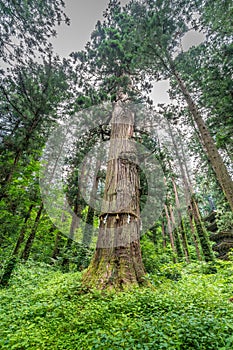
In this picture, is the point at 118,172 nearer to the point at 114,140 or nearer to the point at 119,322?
the point at 114,140

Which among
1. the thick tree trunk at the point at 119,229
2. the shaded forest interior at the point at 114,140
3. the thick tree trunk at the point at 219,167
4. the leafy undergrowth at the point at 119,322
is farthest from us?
Result: the thick tree trunk at the point at 219,167

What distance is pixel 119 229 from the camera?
13.1 ft

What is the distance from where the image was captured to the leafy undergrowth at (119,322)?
1.95 m

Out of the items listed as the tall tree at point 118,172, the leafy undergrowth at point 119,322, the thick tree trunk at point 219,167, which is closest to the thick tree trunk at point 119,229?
the tall tree at point 118,172

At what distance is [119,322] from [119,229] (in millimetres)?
1775

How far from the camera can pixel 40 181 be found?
8656 millimetres

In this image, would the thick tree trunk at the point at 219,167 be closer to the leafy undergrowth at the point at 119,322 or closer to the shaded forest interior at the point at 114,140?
the shaded forest interior at the point at 114,140

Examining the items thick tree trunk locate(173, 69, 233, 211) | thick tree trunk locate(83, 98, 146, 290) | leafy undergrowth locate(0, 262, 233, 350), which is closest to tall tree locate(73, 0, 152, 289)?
thick tree trunk locate(83, 98, 146, 290)

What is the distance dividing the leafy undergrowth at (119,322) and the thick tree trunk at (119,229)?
393mm

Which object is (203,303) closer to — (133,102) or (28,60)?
(133,102)

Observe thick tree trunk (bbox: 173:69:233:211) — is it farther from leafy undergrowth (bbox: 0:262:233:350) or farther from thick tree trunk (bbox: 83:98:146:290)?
leafy undergrowth (bbox: 0:262:233:350)

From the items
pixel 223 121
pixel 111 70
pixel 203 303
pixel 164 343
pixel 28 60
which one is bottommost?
pixel 164 343

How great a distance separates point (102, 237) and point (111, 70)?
18.2ft

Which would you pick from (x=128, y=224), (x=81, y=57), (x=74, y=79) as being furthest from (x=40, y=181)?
(x=128, y=224)
